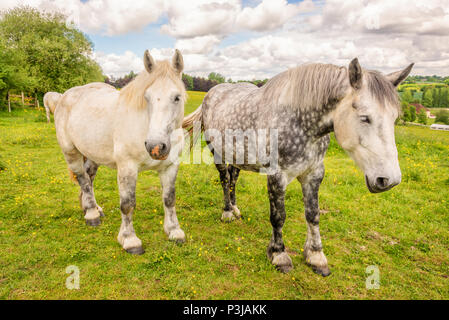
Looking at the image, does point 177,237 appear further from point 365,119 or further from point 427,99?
point 427,99

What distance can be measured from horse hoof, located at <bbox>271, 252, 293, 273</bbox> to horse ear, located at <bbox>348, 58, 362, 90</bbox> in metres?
2.49

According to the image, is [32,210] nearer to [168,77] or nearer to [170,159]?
[170,159]

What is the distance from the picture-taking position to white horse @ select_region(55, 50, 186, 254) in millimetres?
3188

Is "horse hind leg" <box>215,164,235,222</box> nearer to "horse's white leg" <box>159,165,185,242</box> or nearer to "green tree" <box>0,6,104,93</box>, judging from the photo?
"horse's white leg" <box>159,165,185,242</box>

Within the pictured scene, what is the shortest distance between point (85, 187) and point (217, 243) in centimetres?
275

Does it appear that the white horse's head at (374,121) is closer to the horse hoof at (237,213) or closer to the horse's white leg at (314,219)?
the horse's white leg at (314,219)

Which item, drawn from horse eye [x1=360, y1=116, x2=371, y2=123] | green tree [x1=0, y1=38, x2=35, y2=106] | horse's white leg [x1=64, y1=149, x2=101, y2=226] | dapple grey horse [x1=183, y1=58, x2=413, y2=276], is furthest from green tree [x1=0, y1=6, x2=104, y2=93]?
horse eye [x1=360, y1=116, x2=371, y2=123]

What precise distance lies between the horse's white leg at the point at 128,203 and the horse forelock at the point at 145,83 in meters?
0.93

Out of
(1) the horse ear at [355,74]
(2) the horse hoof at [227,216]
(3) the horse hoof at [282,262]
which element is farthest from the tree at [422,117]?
(1) the horse ear at [355,74]

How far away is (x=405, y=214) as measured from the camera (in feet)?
18.0

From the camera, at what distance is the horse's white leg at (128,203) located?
3855mm

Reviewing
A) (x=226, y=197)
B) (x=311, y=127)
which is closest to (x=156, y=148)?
(x=311, y=127)
